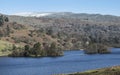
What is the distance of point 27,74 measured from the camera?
5940 inches

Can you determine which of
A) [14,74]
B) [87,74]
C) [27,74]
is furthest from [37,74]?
[87,74]

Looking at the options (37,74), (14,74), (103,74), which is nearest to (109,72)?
(103,74)

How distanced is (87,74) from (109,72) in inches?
282

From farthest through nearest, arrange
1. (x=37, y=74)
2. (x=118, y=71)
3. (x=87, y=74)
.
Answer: (x=37, y=74) → (x=87, y=74) → (x=118, y=71)

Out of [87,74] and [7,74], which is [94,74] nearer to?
[87,74]

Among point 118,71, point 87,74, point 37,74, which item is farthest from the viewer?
point 37,74

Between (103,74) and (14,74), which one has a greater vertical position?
(103,74)

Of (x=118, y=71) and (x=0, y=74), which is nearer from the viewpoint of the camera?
(x=118, y=71)

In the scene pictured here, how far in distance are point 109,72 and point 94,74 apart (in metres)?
4.01

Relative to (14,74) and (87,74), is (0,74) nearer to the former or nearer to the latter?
(14,74)

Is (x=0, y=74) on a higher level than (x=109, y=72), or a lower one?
lower

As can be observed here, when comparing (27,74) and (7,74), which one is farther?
(7,74)

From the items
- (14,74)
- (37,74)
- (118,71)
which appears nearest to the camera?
(118,71)

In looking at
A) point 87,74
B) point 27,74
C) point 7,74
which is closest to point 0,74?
point 7,74
